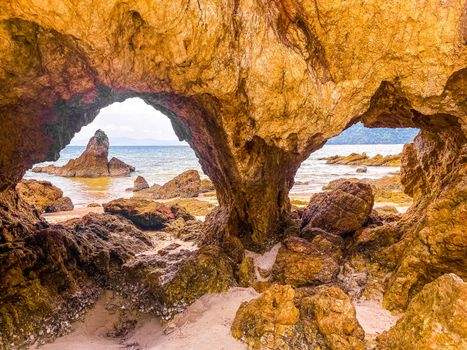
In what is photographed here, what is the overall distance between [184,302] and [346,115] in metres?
6.60

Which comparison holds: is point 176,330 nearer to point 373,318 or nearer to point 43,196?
point 373,318

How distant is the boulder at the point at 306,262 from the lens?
29.2ft

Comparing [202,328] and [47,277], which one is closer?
[202,328]

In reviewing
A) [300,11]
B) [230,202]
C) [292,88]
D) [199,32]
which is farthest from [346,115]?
[230,202]

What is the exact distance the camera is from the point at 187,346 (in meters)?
6.47

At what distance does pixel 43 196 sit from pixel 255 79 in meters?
20.1

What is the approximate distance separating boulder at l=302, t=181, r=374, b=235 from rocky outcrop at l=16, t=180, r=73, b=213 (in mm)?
17631

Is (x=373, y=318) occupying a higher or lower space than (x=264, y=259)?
lower

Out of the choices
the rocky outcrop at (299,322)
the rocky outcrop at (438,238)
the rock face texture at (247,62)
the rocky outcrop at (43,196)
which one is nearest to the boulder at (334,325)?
the rocky outcrop at (299,322)

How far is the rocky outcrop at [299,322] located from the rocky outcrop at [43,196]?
19392 millimetres

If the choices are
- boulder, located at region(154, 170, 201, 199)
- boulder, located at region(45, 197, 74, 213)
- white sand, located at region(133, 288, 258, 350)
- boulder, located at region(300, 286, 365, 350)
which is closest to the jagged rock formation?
white sand, located at region(133, 288, 258, 350)

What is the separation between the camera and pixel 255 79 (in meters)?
7.61

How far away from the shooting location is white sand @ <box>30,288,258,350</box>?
659 cm

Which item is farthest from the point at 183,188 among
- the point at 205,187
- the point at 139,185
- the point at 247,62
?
the point at 247,62
